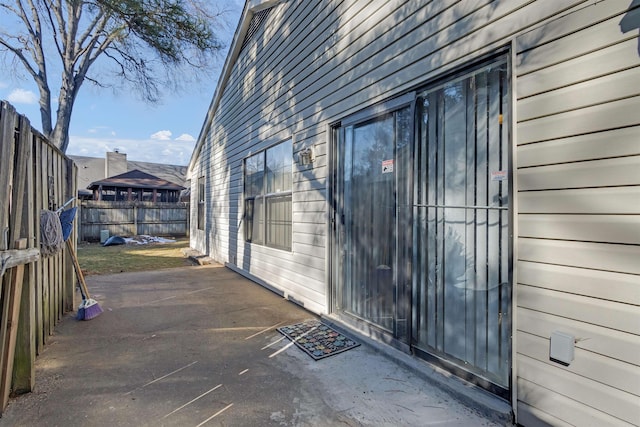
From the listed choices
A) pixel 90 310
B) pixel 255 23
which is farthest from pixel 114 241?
pixel 255 23

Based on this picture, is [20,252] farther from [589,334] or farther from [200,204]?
[200,204]

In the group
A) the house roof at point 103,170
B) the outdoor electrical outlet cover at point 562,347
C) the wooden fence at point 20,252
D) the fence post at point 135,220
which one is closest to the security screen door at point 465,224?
the outdoor electrical outlet cover at point 562,347

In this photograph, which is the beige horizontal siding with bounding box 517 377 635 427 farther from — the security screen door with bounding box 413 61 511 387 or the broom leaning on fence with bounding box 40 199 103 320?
the broom leaning on fence with bounding box 40 199 103 320

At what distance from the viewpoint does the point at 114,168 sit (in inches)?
995

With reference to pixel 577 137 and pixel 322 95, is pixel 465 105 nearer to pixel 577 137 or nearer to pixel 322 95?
pixel 577 137

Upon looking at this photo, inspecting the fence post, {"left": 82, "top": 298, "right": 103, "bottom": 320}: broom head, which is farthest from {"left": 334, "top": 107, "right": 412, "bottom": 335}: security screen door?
the fence post

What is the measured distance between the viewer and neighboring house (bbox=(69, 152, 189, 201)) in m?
25.3

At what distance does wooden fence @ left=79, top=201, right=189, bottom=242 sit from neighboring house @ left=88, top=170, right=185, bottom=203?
210 centimetres

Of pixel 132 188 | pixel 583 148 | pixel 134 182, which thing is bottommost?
pixel 583 148

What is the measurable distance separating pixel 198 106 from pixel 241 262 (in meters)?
8.87

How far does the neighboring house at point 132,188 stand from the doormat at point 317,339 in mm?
16549

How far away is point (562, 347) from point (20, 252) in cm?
330

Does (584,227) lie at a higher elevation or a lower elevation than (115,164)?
lower

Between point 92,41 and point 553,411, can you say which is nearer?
point 553,411
